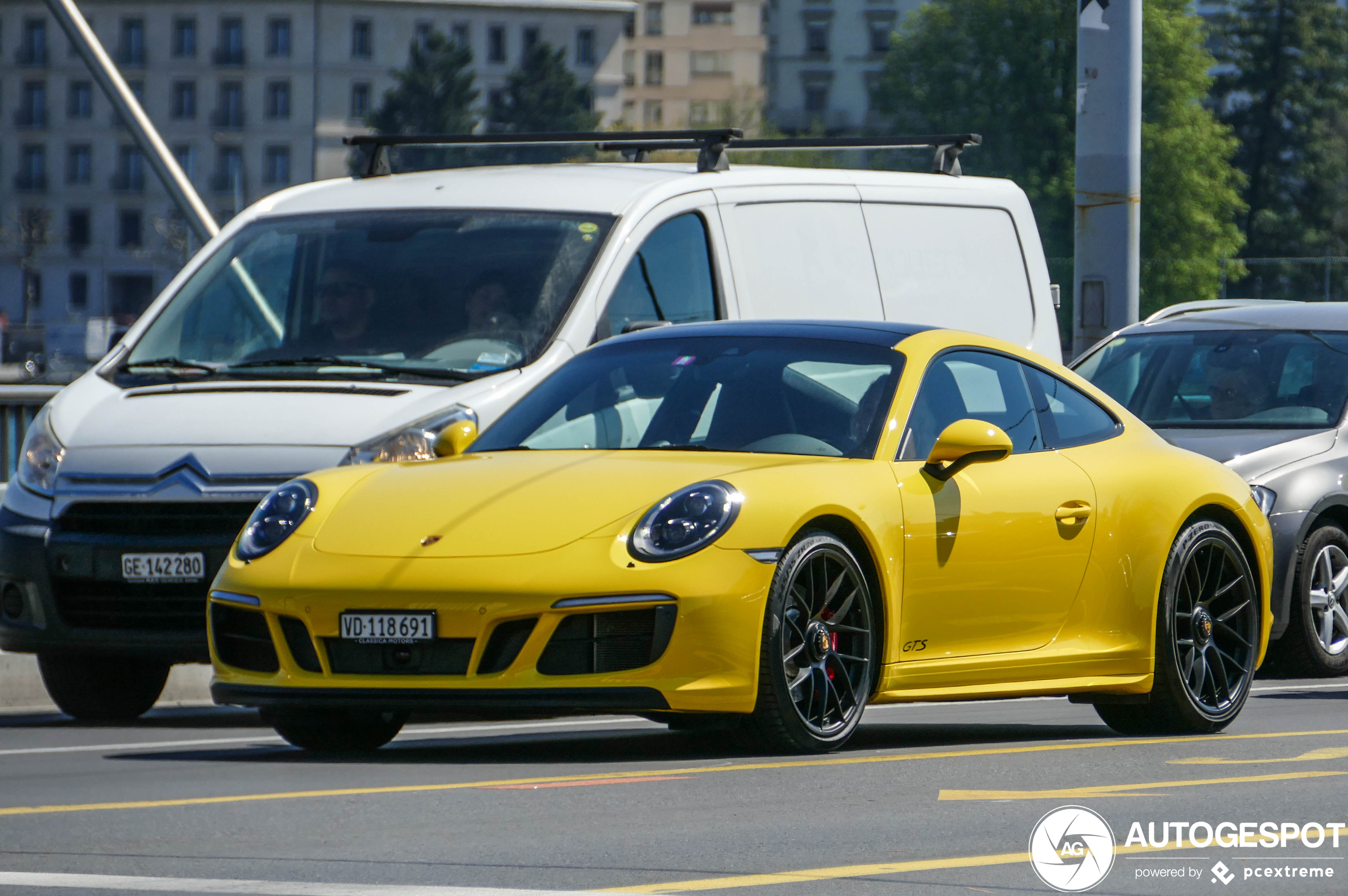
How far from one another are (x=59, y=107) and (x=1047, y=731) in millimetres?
126484

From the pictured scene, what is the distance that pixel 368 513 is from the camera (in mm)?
7539

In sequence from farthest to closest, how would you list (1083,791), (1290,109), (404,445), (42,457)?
(1290,109) < (42,457) < (404,445) < (1083,791)

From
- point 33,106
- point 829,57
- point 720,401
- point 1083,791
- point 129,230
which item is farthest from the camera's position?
point 829,57

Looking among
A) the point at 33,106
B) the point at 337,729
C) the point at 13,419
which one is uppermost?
the point at 33,106

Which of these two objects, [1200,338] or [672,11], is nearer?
[1200,338]

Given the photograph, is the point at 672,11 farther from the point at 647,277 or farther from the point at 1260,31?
the point at 647,277

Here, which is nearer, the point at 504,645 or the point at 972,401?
the point at 504,645

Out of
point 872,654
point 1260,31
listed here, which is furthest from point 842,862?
point 1260,31

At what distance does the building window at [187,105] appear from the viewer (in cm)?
13025

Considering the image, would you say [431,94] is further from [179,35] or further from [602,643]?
[602,643]

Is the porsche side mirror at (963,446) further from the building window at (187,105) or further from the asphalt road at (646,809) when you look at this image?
the building window at (187,105)

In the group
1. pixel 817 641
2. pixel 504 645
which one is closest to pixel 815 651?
pixel 817 641

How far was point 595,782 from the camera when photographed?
22.8ft

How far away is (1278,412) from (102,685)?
5800 mm
